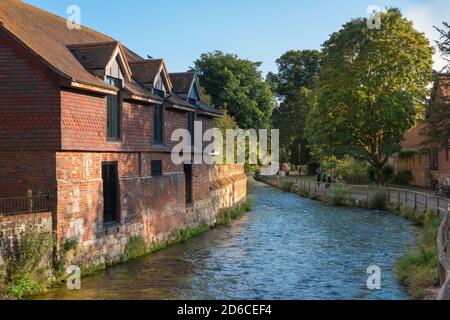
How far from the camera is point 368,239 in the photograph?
2277 centimetres

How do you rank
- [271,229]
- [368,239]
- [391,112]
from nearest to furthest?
[368,239] < [271,229] < [391,112]

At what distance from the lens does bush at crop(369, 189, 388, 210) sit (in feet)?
110

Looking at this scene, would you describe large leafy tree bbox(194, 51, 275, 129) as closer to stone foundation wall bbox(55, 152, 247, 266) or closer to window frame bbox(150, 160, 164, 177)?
stone foundation wall bbox(55, 152, 247, 266)

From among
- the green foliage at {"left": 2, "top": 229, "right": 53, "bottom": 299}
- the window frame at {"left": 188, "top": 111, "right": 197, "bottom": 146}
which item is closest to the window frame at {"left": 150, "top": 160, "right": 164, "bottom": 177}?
the window frame at {"left": 188, "top": 111, "right": 197, "bottom": 146}

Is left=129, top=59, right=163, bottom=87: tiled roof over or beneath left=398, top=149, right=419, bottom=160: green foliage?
over

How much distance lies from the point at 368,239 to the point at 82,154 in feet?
43.9

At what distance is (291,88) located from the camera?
258ft

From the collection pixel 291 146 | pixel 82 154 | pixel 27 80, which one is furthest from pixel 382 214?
pixel 291 146

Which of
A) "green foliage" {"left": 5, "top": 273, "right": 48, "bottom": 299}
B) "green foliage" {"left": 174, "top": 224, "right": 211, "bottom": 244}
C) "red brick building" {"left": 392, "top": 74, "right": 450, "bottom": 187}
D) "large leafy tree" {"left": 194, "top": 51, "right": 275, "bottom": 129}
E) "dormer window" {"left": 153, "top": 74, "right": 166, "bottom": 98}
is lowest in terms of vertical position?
"green foliage" {"left": 174, "top": 224, "right": 211, "bottom": 244}

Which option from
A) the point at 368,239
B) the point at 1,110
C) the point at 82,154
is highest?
the point at 1,110

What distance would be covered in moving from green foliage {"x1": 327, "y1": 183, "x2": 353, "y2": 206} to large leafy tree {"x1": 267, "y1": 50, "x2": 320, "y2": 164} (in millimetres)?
35290

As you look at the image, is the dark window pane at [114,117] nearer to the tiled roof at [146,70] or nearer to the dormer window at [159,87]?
the tiled roof at [146,70]

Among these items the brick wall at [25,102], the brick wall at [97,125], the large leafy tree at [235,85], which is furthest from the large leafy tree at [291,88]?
the brick wall at [25,102]

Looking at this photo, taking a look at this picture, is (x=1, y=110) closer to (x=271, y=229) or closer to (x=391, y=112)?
(x=271, y=229)
